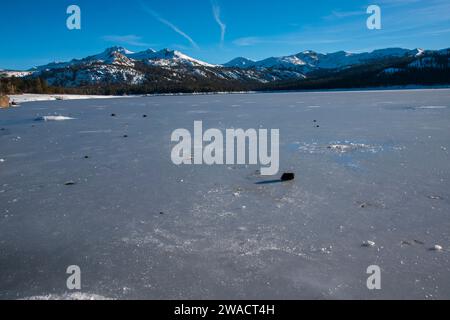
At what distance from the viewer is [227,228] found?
5500 millimetres

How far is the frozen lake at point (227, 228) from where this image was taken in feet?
13.1

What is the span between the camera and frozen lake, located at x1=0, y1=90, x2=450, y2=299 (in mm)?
3988

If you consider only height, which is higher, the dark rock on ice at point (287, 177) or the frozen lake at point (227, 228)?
the dark rock on ice at point (287, 177)

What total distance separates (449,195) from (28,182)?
908cm

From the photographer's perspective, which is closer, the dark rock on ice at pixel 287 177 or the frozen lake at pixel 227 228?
the frozen lake at pixel 227 228

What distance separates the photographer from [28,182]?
8.24 metres

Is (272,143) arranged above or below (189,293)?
above

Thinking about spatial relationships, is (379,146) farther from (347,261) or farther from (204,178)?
(347,261)

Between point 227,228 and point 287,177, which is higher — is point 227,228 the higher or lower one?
the lower one

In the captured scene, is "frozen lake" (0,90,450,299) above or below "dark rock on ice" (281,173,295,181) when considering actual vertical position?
below

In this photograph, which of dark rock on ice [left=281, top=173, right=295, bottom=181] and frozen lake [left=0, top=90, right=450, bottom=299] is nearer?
frozen lake [left=0, top=90, right=450, bottom=299]

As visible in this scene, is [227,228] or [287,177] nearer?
[227,228]
